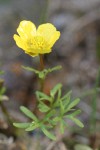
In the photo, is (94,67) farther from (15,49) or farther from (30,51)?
(30,51)

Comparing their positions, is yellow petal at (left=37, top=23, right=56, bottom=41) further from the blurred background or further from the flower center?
the blurred background

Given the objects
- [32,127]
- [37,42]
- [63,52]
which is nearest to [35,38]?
[37,42]

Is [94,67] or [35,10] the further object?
[35,10]

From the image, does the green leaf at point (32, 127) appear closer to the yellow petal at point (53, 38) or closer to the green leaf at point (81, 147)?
the yellow petal at point (53, 38)

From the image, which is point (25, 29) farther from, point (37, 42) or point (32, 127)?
point (32, 127)

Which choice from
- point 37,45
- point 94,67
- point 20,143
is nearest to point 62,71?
point 94,67

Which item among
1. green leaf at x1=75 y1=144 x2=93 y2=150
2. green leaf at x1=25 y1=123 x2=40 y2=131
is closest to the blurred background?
green leaf at x1=75 y1=144 x2=93 y2=150

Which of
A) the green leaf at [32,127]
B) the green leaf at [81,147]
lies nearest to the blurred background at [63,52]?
the green leaf at [81,147]
